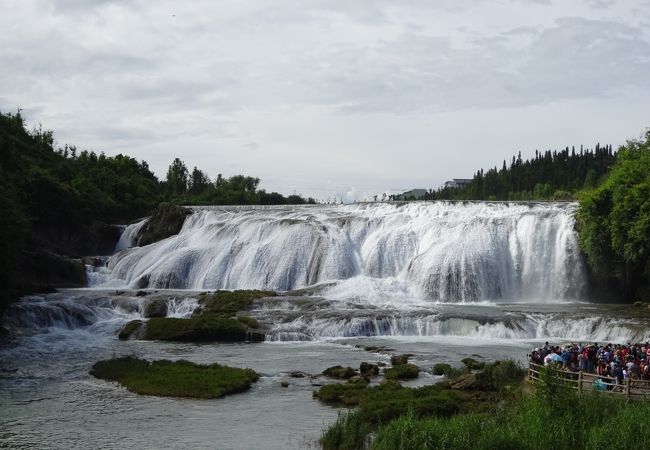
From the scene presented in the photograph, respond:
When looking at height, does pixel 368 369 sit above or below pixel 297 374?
above

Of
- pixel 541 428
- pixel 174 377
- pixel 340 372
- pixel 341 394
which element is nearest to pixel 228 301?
pixel 174 377

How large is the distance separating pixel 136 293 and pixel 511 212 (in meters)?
28.2

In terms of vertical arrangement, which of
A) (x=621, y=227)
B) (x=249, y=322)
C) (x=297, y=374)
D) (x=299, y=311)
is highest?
(x=621, y=227)

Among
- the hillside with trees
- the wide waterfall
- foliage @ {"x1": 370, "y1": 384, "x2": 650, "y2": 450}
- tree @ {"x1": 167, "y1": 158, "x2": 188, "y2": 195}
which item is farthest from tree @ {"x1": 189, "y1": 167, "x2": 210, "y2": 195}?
foliage @ {"x1": 370, "y1": 384, "x2": 650, "y2": 450}

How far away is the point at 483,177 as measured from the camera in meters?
139

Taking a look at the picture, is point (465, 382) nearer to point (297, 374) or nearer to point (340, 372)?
point (340, 372)

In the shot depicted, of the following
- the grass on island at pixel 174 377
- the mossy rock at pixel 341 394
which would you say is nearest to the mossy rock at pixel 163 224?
the grass on island at pixel 174 377

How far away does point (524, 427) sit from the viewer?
18.2m

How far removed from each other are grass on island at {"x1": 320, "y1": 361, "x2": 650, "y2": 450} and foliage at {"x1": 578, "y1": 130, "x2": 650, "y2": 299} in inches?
1094

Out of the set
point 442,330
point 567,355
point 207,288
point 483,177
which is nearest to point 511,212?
point 442,330

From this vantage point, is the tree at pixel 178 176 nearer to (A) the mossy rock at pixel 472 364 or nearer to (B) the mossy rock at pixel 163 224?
(B) the mossy rock at pixel 163 224

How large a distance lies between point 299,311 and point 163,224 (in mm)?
32833

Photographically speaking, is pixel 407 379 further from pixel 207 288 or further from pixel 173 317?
pixel 207 288

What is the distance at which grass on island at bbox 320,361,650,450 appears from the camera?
17266 mm
